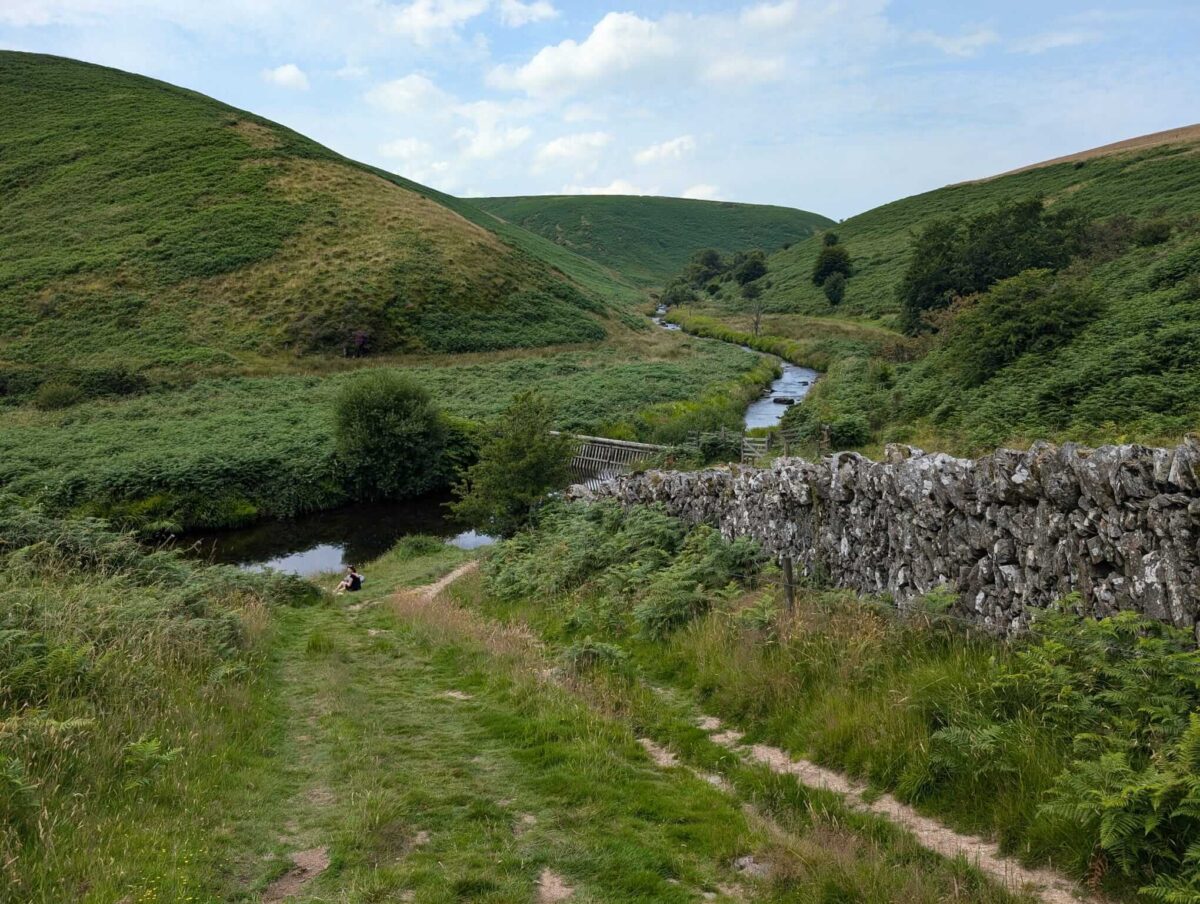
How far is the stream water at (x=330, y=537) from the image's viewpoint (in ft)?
90.9

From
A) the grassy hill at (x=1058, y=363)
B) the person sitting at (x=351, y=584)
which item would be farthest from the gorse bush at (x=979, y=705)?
the person sitting at (x=351, y=584)

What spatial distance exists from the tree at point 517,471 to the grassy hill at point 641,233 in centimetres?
12875

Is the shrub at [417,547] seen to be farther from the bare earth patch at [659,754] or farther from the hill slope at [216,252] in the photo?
the hill slope at [216,252]

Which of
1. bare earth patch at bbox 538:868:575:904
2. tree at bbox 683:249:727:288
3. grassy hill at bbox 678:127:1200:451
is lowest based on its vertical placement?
bare earth patch at bbox 538:868:575:904

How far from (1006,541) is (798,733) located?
3.01 metres

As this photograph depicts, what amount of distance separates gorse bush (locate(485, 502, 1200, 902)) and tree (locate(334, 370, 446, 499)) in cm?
2457

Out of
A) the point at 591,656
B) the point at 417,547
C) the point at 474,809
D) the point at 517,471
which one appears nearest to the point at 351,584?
the point at 517,471

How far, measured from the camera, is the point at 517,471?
76.1ft

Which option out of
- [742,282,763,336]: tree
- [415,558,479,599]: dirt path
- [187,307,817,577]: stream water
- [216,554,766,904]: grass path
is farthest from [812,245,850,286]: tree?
[216,554,766,904]: grass path

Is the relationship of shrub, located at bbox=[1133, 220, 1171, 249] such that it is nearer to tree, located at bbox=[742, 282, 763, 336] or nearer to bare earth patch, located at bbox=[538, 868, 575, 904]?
bare earth patch, located at bbox=[538, 868, 575, 904]

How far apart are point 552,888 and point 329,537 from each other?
27.7 meters

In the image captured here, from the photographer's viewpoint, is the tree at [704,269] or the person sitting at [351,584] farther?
the tree at [704,269]

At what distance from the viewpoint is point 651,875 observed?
5.20m

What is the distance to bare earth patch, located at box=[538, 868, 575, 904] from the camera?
4.98 meters
